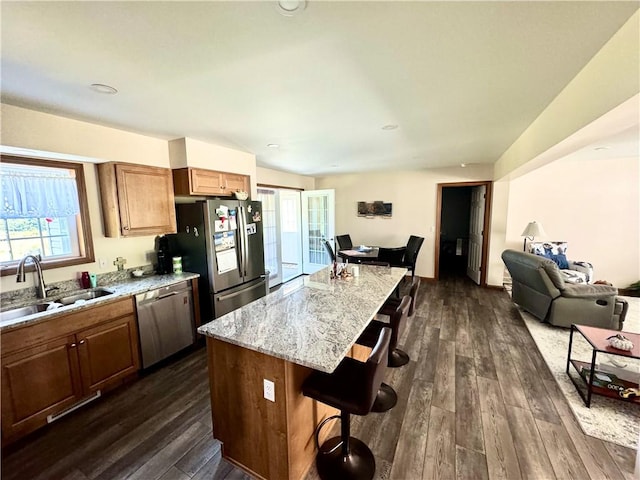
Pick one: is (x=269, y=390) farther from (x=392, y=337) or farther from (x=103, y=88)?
(x=103, y=88)

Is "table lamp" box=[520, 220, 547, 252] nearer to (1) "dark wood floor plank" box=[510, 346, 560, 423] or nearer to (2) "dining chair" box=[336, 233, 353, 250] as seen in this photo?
(1) "dark wood floor plank" box=[510, 346, 560, 423]

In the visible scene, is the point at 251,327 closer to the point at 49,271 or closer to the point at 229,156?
the point at 49,271

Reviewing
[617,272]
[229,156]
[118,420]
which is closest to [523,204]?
[617,272]

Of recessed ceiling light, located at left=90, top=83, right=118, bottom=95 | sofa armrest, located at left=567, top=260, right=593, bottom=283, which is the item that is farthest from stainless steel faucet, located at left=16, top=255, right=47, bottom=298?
sofa armrest, located at left=567, top=260, right=593, bottom=283

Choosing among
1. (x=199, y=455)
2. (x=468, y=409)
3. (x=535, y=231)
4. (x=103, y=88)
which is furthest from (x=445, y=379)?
(x=535, y=231)

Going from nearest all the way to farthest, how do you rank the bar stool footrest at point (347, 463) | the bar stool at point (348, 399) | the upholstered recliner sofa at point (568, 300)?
the bar stool at point (348, 399) < the bar stool footrest at point (347, 463) < the upholstered recliner sofa at point (568, 300)

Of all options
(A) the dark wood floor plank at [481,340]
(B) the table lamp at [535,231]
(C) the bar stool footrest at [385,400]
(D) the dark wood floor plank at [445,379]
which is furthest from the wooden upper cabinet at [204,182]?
(B) the table lamp at [535,231]

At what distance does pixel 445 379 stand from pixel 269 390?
6.09 feet

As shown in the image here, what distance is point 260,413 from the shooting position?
1.48 metres

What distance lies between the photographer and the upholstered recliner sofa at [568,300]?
125 inches

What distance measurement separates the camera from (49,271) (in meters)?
2.35

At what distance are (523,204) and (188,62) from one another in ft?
20.4

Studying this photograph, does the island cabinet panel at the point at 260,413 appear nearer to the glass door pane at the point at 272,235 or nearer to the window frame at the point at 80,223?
the window frame at the point at 80,223

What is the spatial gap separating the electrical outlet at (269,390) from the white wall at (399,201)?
4956 millimetres
